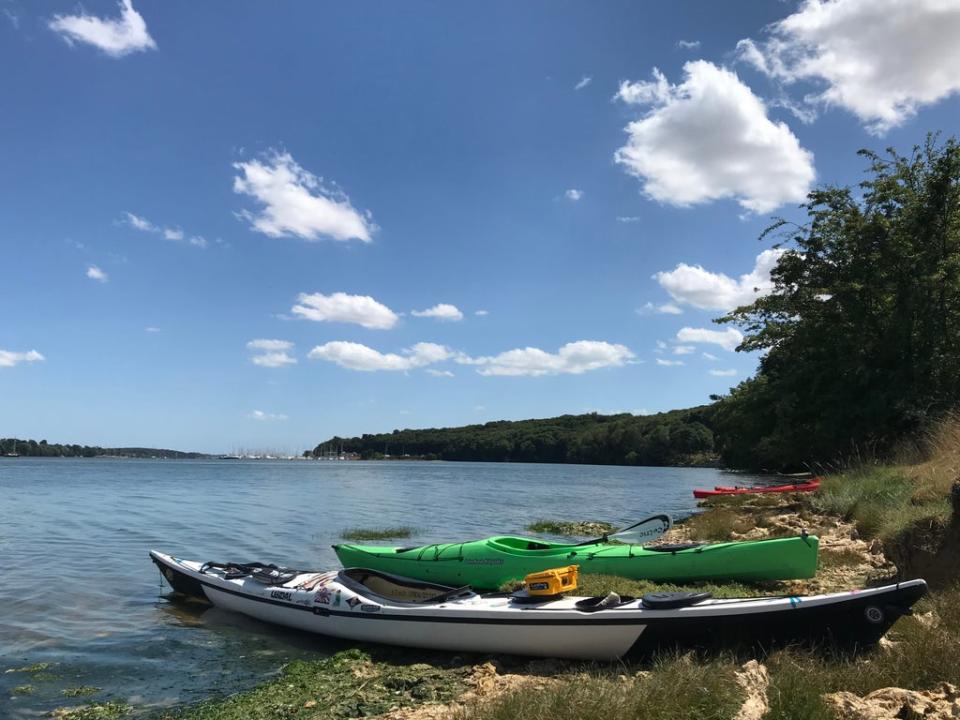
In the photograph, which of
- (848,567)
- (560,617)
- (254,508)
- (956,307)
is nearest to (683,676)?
(560,617)

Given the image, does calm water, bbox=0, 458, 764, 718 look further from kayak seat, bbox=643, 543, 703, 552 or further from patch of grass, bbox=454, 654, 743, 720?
kayak seat, bbox=643, 543, 703, 552

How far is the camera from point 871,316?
65.9ft

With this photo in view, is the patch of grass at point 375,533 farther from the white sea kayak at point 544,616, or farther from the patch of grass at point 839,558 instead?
the patch of grass at point 839,558

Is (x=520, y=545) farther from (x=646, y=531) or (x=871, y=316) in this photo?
(x=871, y=316)

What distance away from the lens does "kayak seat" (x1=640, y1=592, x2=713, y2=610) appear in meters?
6.20

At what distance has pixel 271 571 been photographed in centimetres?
988

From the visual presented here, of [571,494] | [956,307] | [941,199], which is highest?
[941,199]

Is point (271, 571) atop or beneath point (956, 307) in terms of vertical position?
beneath

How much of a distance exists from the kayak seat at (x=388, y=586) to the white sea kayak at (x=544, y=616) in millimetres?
14

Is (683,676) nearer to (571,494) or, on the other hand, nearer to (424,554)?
(424,554)

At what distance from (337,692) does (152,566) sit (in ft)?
31.2

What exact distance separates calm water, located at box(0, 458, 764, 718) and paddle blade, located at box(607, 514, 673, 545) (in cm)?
612

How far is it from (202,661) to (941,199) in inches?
796

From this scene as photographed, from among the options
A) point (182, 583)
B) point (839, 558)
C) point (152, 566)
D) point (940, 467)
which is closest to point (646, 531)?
point (839, 558)
